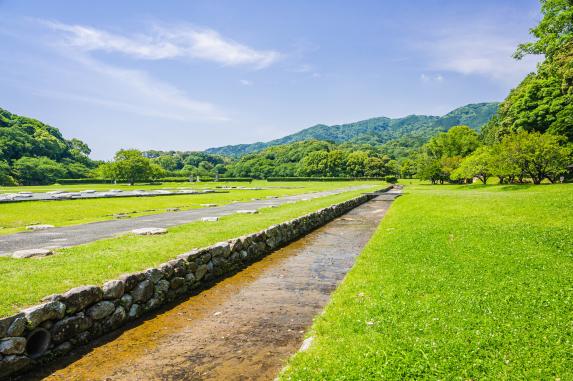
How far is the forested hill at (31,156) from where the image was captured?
105875 mm

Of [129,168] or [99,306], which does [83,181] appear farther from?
[99,306]

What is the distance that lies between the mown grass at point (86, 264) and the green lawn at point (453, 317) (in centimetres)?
510

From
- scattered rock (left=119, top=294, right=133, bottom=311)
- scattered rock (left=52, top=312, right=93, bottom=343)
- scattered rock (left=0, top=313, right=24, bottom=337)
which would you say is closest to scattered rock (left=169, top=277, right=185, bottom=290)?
scattered rock (left=119, top=294, right=133, bottom=311)

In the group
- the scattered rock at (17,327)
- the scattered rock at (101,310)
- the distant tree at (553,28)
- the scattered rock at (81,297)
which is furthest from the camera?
the distant tree at (553,28)

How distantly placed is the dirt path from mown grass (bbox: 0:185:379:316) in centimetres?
143

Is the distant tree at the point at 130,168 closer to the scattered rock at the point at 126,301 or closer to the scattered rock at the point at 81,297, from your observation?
the scattered rock at the point at 126,301

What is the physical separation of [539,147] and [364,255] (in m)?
43.2

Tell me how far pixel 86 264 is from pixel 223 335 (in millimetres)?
4383

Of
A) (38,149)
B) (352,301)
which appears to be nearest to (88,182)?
(38,149)

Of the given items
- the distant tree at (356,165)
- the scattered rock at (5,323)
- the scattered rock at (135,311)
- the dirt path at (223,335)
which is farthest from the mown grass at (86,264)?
the distant tree at (356,165)

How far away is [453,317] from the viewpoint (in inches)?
263

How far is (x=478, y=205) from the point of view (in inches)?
988

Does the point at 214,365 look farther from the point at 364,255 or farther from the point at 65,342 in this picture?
the point at 364,255

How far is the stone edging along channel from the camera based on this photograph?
19.0 ft
